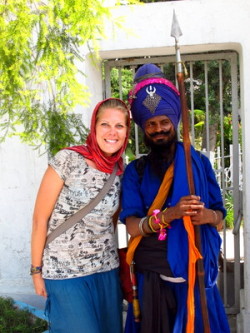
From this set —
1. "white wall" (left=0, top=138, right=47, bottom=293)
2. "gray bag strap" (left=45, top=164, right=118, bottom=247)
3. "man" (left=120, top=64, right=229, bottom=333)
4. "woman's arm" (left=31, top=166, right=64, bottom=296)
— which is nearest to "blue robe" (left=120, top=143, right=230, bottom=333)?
"man" (left=120, top=64, right=229, bottom=333)

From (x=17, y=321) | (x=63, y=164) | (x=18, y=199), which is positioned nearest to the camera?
(x=63, y=164)

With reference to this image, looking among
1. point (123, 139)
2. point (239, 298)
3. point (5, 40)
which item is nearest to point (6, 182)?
point (5, 40)

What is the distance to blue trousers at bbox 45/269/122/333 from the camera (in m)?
2.52

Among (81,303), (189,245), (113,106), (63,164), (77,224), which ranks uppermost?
(113,106)

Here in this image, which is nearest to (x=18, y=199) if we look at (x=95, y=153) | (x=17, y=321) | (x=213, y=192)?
(x=17, y=321)

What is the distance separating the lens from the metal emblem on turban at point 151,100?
2559mm

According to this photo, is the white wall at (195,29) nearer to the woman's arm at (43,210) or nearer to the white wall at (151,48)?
the white wall at (151,48)

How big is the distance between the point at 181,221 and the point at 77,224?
551 millimetres

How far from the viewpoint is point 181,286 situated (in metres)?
2.53

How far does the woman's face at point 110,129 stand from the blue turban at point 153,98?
5.7 inches

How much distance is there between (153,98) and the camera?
257 cm

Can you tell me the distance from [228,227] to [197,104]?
2.87 m

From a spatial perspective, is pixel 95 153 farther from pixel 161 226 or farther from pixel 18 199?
pixel 18 199

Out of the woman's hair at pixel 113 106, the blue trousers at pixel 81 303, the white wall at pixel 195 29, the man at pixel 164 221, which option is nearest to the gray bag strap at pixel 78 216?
the man at pixel 164 221
